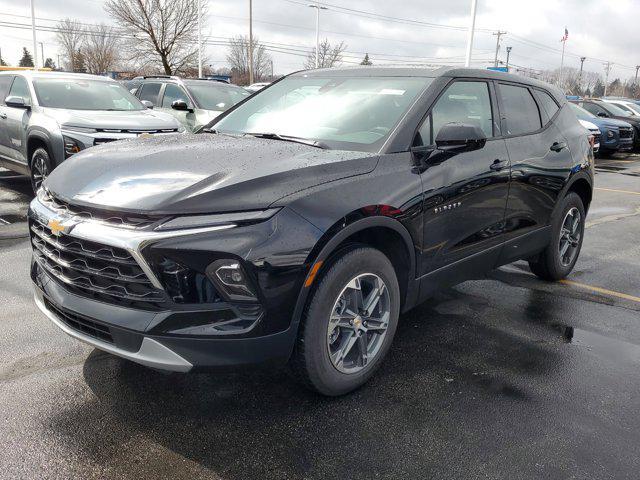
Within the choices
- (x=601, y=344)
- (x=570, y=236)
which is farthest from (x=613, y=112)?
(x=601, y=344)

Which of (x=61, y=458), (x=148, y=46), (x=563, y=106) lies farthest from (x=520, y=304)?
(x=148, y=46)

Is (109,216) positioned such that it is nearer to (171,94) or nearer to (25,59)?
(171,94)

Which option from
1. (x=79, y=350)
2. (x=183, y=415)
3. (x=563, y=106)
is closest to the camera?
(x=183, y=415)

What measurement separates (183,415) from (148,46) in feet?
125

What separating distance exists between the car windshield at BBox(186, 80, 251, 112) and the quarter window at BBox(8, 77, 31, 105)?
3134 millimetres

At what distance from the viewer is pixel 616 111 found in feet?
65.4

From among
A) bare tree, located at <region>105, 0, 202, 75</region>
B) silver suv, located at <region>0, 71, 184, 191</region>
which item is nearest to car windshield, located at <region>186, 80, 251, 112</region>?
silver suv, located at <region>0, 71, 184, 191</region>

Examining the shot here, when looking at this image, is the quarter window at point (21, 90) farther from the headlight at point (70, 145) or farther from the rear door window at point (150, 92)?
the rear door window at point (150, 92)

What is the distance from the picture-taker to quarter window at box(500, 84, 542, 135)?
4.26m

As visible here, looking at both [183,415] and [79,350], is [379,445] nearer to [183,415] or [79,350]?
[183,415]

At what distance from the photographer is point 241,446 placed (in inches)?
103

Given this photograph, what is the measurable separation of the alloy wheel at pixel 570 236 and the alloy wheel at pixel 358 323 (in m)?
2.61

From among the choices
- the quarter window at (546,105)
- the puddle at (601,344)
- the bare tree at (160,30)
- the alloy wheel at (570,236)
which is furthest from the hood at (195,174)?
the bare tree at (160,30)

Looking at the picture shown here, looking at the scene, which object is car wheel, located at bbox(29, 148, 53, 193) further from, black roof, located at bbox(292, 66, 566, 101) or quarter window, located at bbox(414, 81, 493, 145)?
quarter window, located at bbox(414, 81, 493, 145)
